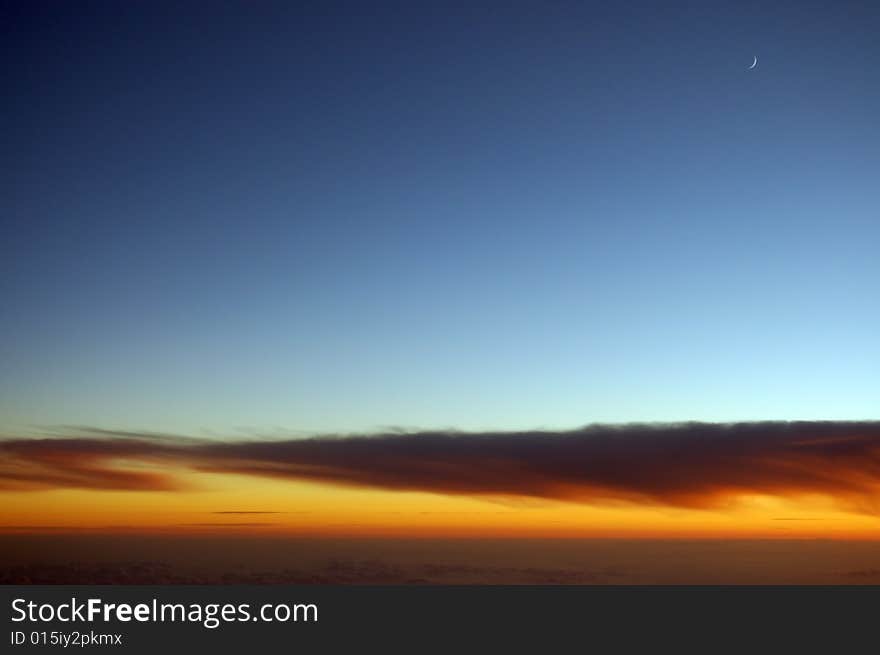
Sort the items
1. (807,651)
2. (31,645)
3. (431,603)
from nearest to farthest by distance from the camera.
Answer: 1. (31,645)
2. (807,651)
3. (431,603)

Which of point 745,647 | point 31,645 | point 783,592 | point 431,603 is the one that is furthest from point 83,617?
point 783,592

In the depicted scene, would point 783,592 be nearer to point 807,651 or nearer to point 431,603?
point 807,651

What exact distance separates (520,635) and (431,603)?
398 centimetres

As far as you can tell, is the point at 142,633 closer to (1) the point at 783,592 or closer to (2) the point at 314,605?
(2) the point at 314,605

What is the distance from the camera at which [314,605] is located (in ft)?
106

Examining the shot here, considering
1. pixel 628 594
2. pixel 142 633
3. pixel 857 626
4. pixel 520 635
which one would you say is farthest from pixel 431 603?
pixel 857 626

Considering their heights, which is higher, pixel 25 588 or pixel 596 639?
pixel 25 588

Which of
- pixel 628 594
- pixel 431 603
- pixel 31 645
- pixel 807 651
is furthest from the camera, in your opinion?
pixel 628 594

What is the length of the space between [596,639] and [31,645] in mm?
21038

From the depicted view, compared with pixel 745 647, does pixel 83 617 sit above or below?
above

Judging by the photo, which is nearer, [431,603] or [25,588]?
[25,588]

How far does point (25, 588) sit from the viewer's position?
31047 mm

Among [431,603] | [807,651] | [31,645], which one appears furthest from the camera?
[431,603]

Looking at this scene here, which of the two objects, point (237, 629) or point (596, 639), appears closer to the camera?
point (237, 629)
